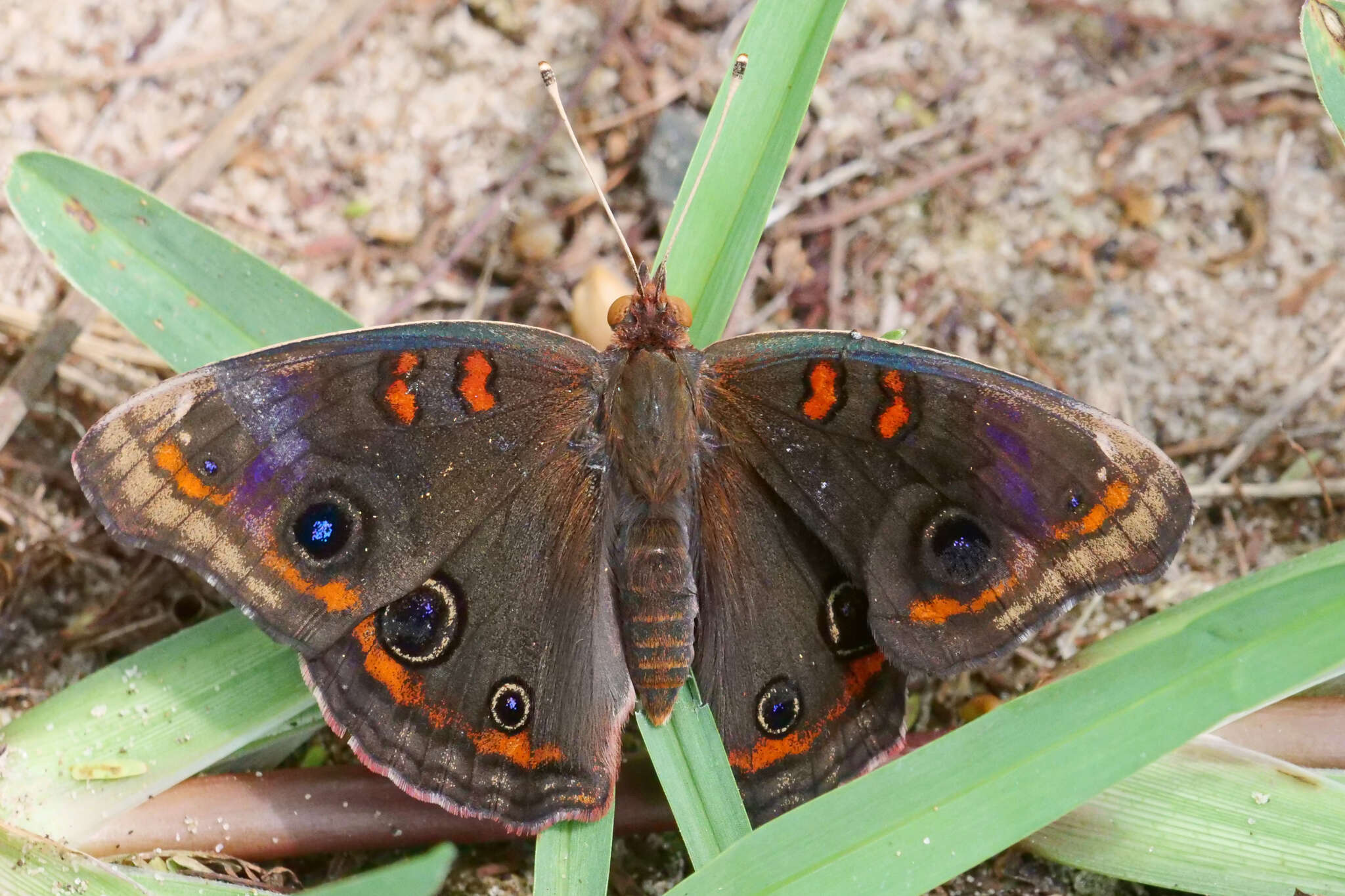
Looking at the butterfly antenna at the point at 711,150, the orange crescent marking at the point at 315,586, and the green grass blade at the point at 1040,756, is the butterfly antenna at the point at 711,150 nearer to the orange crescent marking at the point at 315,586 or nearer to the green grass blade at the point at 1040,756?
the orange crescent marking at the point at 315,586

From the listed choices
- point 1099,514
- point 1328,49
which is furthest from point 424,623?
point 1328,49

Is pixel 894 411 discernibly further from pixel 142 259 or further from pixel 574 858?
pixel 142 259

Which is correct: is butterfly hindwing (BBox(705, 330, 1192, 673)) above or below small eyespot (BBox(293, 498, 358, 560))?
above

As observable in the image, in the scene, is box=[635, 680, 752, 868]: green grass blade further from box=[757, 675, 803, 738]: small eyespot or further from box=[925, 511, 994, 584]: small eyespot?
box=[925, 511, 994, 584]: small eyespot

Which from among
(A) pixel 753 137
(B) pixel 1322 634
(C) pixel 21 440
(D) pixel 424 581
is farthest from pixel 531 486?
(C) pixel 21 440

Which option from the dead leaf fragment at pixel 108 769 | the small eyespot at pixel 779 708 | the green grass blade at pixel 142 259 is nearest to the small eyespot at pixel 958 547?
the small eyespot at pixel 779 708

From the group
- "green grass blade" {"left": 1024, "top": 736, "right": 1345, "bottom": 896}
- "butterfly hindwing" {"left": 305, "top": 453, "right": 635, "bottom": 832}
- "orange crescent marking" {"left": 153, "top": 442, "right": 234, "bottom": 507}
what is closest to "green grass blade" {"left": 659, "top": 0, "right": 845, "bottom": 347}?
"butterfly hindwing" {"left": 305, "top": 453, "right": 635, "bottom": 832}
